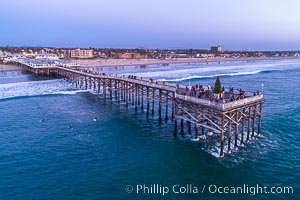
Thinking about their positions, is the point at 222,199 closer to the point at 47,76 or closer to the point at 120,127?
the point at 120,127

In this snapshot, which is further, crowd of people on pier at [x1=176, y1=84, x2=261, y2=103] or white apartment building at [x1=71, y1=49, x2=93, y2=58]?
white apartment building at [x1=71, y1=49, x2=93, y2=58]

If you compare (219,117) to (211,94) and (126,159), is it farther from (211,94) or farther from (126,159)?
(126,159)

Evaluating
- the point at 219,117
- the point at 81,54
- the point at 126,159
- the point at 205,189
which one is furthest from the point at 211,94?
the point at 81,54

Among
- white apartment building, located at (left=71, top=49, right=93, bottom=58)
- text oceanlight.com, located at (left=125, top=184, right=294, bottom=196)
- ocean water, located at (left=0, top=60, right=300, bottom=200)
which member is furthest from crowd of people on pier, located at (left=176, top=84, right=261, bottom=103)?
white apartment building, located at (left=71, top=49, right=93, bottom=58)

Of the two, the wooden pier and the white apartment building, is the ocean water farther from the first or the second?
the white apartment building

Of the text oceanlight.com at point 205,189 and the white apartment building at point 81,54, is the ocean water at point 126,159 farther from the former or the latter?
the white apartment building at point 81,54

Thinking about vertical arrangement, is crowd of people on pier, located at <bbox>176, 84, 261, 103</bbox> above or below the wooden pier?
above

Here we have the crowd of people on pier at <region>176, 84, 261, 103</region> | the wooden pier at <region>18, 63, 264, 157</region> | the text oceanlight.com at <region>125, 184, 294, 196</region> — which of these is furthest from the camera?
the crowd of people on pier at <region>176, 84, 261, 103</region>

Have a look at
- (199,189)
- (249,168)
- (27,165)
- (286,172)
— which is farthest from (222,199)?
(27,165)
